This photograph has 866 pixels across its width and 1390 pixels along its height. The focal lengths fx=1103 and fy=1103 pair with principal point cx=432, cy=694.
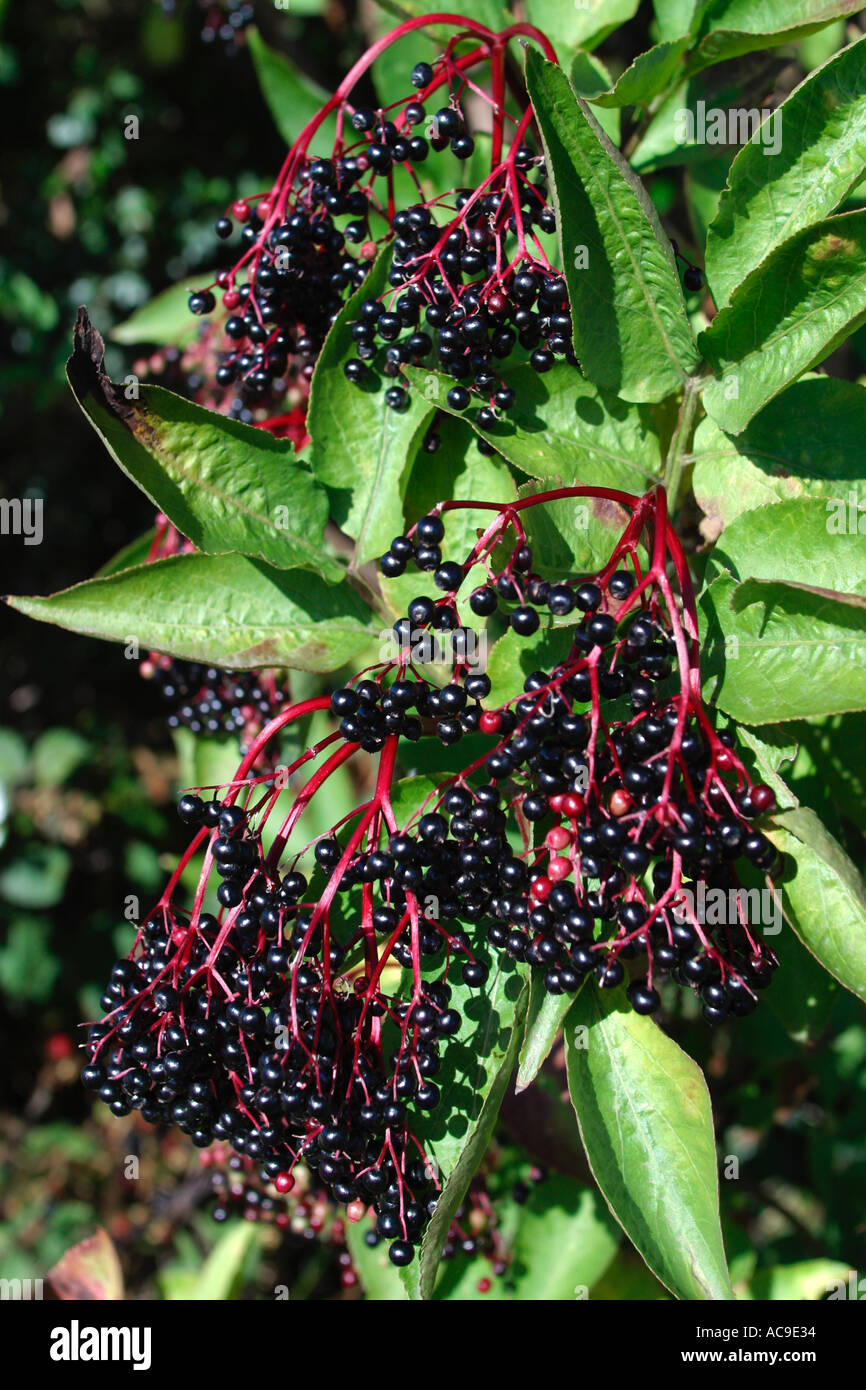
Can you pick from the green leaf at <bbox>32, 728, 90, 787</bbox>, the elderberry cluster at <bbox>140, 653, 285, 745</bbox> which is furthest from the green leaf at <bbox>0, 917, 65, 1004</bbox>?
the elderberry cluster at <bbox>140, 653, 285, 745</bbox>

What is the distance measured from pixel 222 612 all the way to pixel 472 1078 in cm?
75

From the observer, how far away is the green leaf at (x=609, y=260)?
4.30 ft

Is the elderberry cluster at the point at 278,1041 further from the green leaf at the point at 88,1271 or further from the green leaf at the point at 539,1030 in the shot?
the green leaf at the point at 88,1271

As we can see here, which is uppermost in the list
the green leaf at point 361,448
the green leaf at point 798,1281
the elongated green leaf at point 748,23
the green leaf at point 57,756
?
the elongated green leaf at point 748,23

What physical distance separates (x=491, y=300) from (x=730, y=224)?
1.12 ft

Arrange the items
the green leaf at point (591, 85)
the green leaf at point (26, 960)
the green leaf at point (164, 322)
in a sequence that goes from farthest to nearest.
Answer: the green leaf at point (26, 960), the green leaf at point (164, 322), the green leaf at point (591, 85)

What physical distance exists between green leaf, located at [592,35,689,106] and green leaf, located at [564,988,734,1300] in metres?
1.31

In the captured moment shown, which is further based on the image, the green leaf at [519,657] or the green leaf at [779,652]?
the green leaf at [519,657]

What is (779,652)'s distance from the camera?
1331 millimetres

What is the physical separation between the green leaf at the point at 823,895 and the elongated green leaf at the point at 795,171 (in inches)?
27.9

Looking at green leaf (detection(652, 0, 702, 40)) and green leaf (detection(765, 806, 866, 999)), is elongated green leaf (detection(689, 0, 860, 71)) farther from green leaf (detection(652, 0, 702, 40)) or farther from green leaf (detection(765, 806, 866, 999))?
green leaf (detection(765, 806, 866, 999))

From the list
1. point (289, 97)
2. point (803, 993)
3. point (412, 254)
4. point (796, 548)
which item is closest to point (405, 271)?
point (412, 254)

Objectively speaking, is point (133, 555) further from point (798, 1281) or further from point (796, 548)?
point (798, 1281)

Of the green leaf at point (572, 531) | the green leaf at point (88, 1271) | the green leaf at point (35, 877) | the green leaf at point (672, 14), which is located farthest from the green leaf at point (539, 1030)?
the green leaf at point (35, 877)
